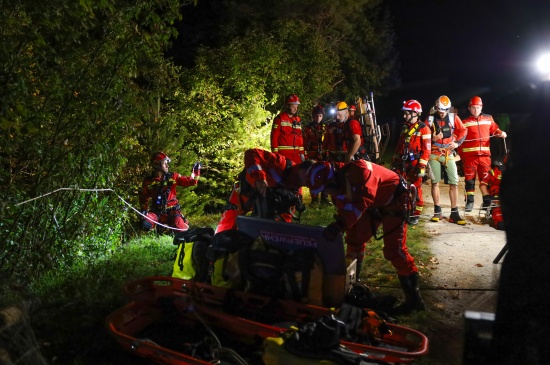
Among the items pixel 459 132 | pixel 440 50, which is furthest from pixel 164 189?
pixel 440 50

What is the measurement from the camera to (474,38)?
35.6 meters

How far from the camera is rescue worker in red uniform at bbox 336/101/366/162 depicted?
9.41 meters

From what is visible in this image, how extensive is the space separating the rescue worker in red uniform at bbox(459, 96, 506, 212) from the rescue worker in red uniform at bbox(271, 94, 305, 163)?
3325 mm

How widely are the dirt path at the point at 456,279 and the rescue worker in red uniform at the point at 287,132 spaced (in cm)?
311

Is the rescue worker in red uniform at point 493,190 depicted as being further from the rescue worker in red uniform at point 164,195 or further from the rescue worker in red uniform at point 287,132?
the rescue worker in red uniform at point 164,195

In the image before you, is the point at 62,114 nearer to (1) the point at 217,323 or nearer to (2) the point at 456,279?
(1) the point at 217,323

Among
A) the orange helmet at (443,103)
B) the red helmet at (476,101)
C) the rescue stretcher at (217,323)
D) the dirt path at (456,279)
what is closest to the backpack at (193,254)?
the rescue stretcher at (217,323)

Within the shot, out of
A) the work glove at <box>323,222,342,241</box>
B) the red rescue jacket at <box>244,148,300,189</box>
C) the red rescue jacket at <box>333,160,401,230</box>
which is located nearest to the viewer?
the work glove at <box>323,222,342,241</box>

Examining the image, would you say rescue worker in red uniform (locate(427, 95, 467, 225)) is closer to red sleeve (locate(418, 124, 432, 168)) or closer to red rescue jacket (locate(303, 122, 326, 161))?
red sleeve (locate(418, 124, 432, 168))

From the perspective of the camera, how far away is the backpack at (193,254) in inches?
196

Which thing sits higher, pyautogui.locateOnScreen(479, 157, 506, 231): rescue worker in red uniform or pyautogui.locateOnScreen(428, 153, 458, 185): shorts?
pyautogui.locateOnScreen(428, 153, 458, 185): shorts

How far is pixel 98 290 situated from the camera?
5.30 meters

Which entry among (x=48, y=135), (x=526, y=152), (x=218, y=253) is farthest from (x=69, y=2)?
(x=526, y=152)

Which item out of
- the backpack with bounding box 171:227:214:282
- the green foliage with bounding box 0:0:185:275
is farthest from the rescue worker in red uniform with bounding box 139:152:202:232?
the backpack with bounding box 171:227:214:282
